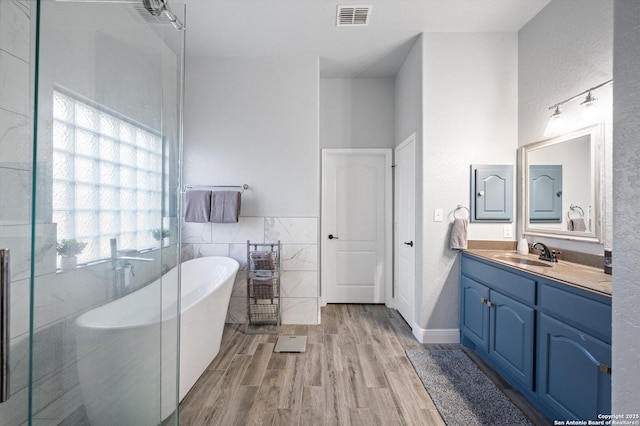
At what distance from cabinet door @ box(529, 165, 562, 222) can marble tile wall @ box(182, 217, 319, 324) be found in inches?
76.2

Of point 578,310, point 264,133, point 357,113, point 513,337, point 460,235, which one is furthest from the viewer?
point 357,113

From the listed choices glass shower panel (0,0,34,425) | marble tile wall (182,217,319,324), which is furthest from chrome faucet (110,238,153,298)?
marble tile wall (182,217,319,324)

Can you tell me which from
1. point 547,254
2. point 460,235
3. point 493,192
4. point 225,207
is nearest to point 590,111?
point 493,192

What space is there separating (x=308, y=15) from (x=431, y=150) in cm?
153

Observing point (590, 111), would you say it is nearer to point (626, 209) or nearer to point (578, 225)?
point (578, 225)

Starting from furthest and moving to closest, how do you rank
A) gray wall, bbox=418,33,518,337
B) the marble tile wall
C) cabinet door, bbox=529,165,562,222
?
1. the marble tile wall
2. gray wall, bbox=418,33,518,337
3. cabinet door, bbox=529,165,562,222

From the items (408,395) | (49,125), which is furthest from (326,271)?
(49,125)

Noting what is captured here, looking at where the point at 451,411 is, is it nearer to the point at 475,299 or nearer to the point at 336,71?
the point at 475,299

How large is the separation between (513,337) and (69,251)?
7.57 ft

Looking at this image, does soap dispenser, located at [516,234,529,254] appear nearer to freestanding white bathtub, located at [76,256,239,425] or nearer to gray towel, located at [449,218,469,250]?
gray towel, located at [449,218,469,250]

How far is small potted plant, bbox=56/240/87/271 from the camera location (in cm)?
83

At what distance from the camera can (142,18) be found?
1.06 metres

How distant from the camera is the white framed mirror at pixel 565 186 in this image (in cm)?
195

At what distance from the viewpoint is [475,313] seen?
2.42 metres
